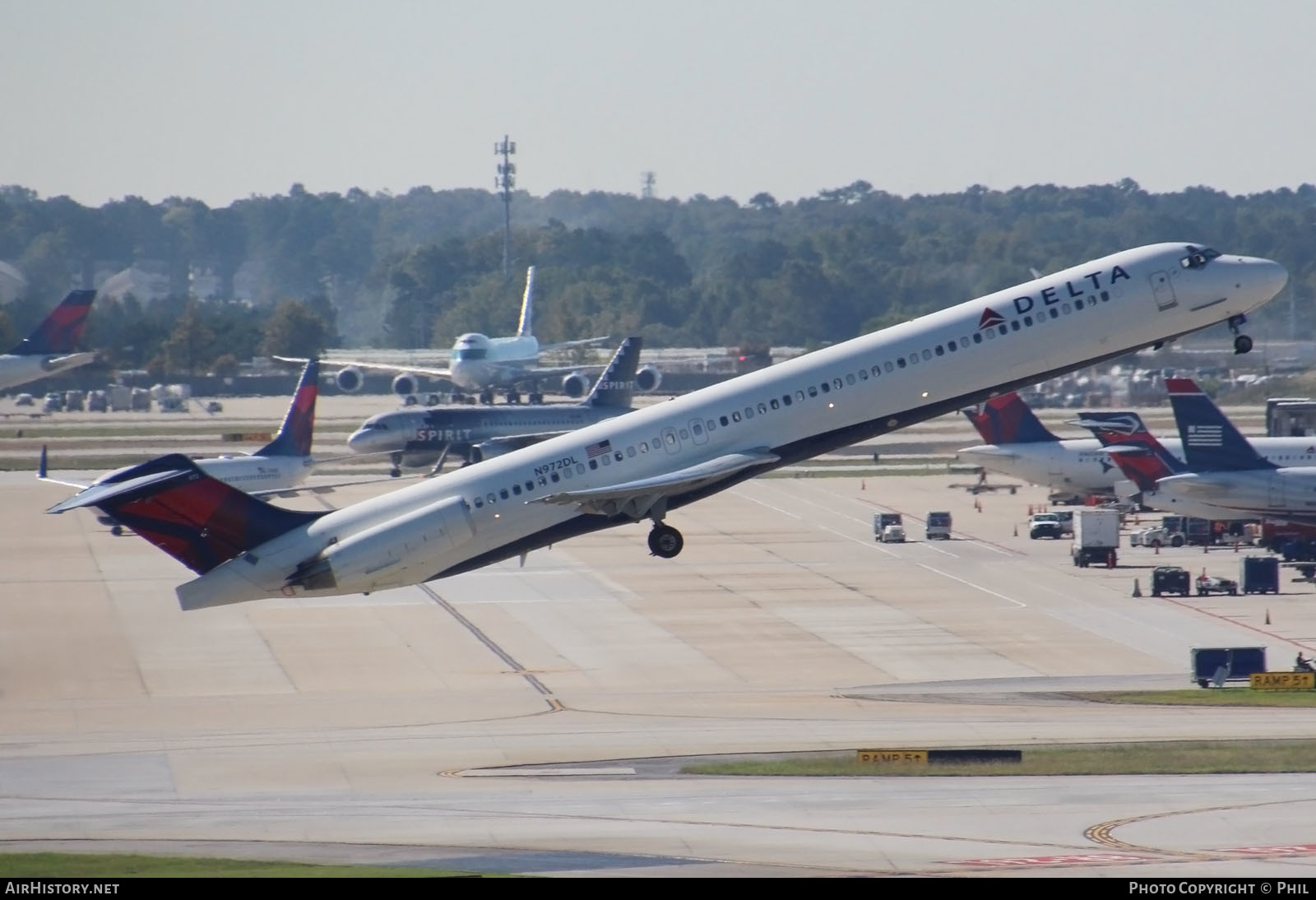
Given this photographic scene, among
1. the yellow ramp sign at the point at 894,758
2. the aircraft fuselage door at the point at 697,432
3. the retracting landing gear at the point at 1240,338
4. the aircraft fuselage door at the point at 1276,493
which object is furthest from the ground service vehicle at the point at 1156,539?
the yellow ramp sign at the point at 894,758

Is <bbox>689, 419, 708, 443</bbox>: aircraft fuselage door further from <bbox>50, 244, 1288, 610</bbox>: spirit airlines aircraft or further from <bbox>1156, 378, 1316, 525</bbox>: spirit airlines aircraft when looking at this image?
<bbox>1156, 378, 1316, 525</bbox>: spirit airlines aircraft

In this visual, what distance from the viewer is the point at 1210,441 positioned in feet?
284

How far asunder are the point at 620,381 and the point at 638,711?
71.1 meters

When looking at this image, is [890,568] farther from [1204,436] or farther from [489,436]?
[489,436]

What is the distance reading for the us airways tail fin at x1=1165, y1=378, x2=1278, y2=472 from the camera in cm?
8638

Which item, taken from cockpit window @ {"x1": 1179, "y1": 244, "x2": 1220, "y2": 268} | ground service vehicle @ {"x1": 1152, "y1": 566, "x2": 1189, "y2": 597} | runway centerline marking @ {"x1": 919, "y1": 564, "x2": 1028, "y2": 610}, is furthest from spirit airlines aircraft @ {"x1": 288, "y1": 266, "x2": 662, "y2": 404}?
cockpit window @ {"x1": 1179, "y1": 244, "x2": 1220, "y2": 268}

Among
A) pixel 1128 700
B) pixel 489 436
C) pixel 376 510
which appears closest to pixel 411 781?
pixel 376 510

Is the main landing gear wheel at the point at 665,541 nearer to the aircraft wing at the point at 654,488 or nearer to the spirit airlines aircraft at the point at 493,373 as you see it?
the aircraft wing at the point at 654,488

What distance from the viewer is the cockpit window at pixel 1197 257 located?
5525 cm

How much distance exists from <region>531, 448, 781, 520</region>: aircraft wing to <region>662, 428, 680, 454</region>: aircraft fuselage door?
2.22 ft

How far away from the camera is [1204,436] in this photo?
86.6 m

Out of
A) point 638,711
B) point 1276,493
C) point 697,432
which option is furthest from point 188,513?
point 1276,493

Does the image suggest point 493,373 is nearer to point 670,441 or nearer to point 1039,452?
point 1039,452

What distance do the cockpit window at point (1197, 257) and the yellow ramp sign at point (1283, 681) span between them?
14.8 metres
